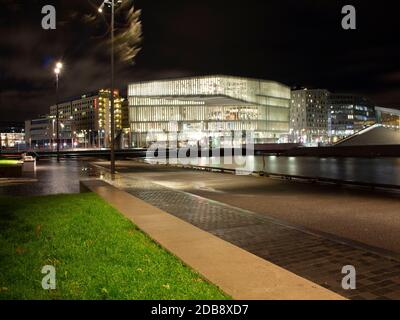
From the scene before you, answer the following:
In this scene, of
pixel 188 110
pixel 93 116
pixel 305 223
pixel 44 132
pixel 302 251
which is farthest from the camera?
pixel 93 116

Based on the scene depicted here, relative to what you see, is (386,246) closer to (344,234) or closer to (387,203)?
(344,234)

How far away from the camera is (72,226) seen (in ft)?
29.6

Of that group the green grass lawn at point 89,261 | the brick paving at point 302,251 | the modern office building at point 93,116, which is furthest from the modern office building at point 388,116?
the green grass lawn at point 89,261

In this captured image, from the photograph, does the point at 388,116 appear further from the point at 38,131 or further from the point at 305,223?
the point at 38,131

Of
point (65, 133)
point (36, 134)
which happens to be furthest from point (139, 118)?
point (36, 134)

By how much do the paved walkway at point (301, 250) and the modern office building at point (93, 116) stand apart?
14912 centimetres

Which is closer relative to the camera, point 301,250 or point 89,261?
point 89,261

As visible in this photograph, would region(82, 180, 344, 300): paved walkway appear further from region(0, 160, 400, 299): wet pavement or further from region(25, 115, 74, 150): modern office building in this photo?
region(25, 115, 74, 150): modern office building

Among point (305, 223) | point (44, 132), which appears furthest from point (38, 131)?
point (305, 223)

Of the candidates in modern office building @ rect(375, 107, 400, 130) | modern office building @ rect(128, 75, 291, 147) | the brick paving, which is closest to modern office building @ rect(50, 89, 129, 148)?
modern office building @ rect(128, 75, 291, 147)

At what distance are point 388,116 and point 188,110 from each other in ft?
203

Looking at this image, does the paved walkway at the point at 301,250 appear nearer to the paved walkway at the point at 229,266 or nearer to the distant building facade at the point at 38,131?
the paved walkway at the point at 229,266

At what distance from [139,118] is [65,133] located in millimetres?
57243

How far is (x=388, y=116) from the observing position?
417ft
